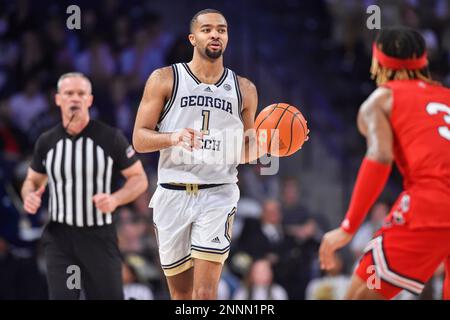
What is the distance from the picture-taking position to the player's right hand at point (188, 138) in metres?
4.97

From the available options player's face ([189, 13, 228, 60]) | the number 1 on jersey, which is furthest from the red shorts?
player's face ([189, 13, 228, 60])

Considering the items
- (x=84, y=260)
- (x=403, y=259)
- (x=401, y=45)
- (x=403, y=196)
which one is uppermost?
(x=401, y=45)

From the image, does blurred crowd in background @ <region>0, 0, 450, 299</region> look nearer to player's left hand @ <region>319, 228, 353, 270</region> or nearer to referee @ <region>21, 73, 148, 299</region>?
referee @ <region>21, 73, 148, 299</region>

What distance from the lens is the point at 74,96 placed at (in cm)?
641

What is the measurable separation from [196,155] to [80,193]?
126 cm

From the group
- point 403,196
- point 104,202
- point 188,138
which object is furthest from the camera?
point 104,202

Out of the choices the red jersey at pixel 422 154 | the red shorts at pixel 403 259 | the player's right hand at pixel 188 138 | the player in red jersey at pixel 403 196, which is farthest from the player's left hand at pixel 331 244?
the player's right hand at pixel 188 138

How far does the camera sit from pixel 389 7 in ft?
38.4

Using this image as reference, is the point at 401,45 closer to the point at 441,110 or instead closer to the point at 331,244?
the point at 441,110

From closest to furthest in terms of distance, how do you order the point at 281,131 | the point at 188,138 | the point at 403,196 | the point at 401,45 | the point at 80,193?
the point at 403,196 → the point at 401,45 → the point at 188,138 → the point at 281,131 → the point at 80,193

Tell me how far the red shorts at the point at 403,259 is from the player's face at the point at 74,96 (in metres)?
2.89

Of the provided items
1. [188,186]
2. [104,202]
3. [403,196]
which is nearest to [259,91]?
[104,202]

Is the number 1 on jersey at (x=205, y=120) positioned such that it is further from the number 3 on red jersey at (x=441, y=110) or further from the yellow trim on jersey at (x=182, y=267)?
the number 3 on red jersey at (x=441, y=110)

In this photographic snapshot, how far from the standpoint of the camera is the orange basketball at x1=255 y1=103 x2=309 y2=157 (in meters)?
5.57
